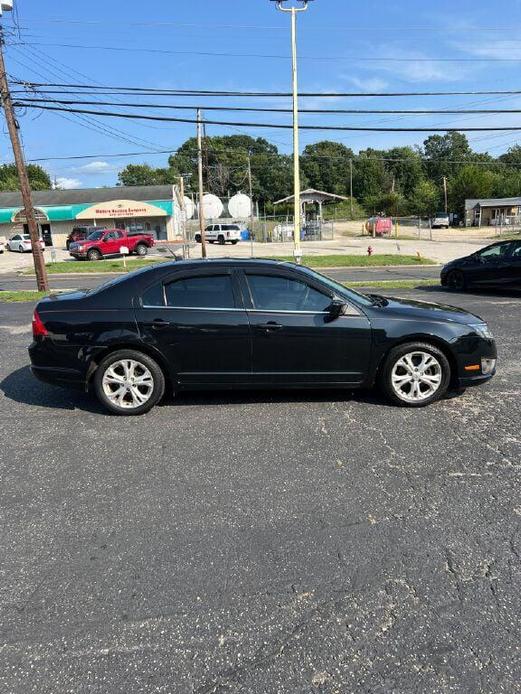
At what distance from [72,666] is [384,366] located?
144 inches

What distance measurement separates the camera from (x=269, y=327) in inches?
192

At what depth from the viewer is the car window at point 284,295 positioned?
16.4 feet

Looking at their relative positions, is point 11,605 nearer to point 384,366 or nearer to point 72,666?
point 72,666

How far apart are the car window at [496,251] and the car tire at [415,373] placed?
31.4 ft

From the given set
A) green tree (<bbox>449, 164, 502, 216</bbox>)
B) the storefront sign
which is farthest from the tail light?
green tree (<bbox>449, 164, 502, 216</bbox>)

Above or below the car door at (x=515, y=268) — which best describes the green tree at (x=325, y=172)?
above

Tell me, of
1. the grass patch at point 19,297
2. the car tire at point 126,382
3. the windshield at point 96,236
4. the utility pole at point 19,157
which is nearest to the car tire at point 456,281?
the car tire at point 126,382

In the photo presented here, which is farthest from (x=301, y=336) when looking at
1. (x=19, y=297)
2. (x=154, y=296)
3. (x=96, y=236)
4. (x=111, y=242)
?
(x=96, y=236)

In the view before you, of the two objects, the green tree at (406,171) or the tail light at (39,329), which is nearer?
the tail light at (39,329)

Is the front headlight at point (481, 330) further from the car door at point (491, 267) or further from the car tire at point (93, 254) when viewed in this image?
the car tire at point (93, 254)

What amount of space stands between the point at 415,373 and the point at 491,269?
9483 millimetres

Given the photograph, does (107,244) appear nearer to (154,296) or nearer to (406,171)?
(154,296)

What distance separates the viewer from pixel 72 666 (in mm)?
2143

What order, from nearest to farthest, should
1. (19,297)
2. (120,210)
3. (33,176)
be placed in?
(19,297)
(120,210)
(33,176)
